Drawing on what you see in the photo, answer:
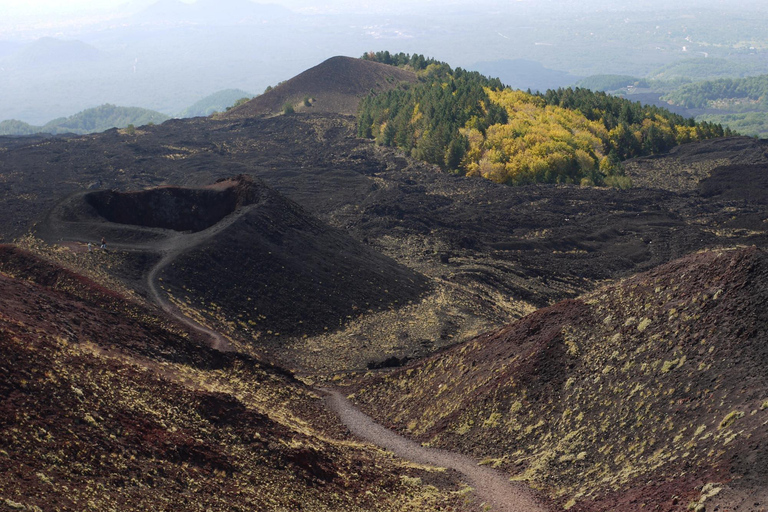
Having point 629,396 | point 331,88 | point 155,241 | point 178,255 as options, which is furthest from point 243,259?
point 331,88

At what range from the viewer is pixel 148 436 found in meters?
20.5

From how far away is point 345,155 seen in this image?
358 ft

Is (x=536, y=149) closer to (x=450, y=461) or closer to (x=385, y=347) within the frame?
(x=385, y=347)

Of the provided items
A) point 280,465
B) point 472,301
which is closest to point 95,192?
point 472,301

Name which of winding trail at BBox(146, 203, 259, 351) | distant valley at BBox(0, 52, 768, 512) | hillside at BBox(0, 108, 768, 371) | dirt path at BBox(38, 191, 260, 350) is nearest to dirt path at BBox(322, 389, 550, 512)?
distant valley at BBox(0, 52, 768, 512)

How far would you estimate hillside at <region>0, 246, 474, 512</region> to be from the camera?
17.5 meters

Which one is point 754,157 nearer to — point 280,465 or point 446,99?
point 446,99

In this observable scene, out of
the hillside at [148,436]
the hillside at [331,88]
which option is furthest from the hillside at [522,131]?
the hillside at [148,436]

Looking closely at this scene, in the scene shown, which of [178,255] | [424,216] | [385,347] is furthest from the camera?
[424,216]

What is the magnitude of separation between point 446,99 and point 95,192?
74.3 m

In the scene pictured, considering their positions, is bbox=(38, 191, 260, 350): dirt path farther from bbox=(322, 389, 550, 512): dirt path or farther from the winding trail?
bbox=(322, 389, 550, 512): dirt path

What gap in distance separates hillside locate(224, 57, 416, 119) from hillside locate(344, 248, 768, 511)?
411 feet

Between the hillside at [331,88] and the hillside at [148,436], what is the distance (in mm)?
123331

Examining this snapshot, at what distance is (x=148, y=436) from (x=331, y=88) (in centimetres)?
14567
